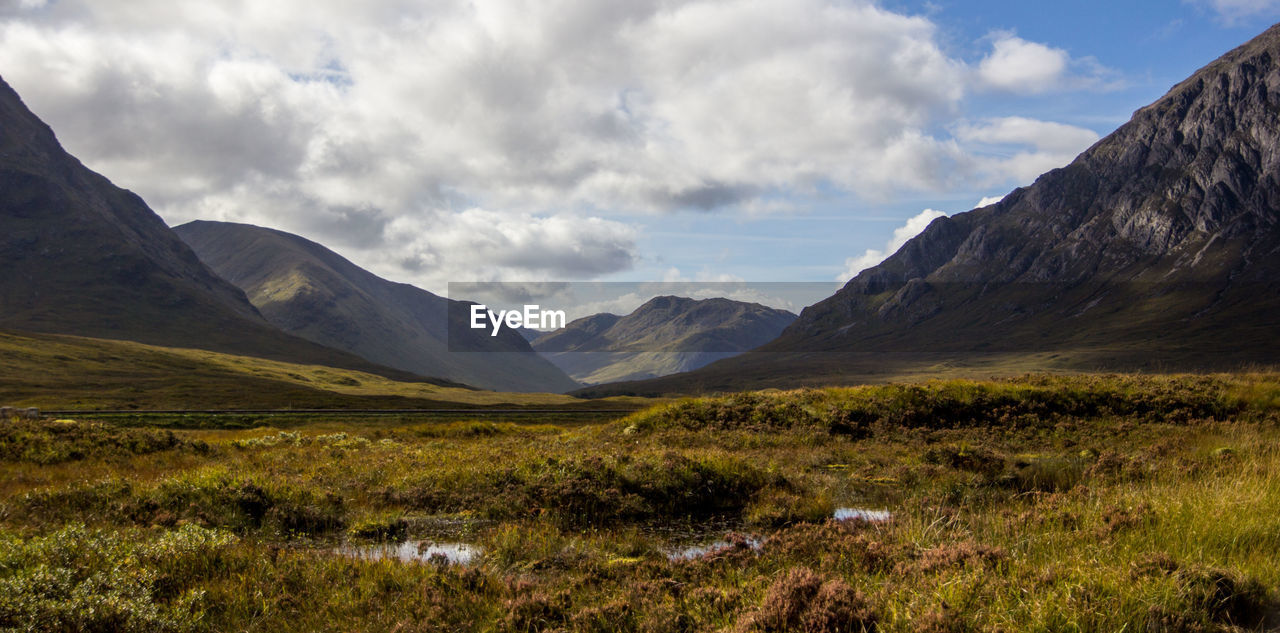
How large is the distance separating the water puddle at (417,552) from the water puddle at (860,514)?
665cm

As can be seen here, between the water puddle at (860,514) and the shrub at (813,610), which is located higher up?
the shrub at (813,610)

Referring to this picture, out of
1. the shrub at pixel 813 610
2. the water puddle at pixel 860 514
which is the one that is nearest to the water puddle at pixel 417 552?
the shrub at pixel 813 610

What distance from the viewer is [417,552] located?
10.6 metres

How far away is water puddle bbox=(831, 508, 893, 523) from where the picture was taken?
11875mm

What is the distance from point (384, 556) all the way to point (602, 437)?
1600 cm

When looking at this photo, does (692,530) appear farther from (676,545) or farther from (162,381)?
(162,381)

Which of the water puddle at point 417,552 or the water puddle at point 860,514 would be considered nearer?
the water puddle at point 417,552

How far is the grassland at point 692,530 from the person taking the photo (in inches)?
259

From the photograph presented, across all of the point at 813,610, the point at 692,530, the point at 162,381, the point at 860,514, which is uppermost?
the point at 813,610

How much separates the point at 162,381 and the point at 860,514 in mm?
137525

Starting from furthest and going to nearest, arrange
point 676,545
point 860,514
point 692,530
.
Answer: point 860,514, point 692,530, point 676,545

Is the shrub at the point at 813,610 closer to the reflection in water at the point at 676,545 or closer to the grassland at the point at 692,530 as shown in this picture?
the grassland at the point at 692,530

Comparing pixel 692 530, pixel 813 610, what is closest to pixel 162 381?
pixel 692 530

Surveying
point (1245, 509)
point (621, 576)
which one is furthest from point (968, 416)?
point (621, 576)
